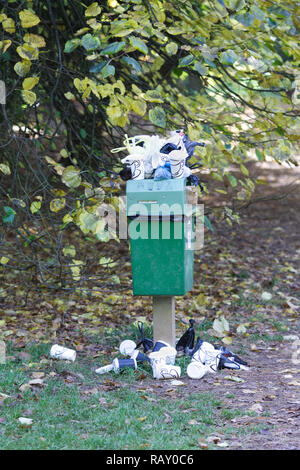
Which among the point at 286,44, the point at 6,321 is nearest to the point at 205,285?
the point at 6,321

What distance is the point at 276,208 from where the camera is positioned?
10938 millimetres

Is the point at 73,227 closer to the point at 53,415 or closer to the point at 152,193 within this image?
the point at 152,193

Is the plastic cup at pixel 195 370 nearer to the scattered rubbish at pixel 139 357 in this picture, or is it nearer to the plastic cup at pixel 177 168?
the scattered rubbish at pixel 139 357

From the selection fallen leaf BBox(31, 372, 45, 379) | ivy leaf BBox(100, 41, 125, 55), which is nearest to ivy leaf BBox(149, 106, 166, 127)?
ivy leaf BBox(100, 41, 125, 55)

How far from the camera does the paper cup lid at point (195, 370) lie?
4.13 metres

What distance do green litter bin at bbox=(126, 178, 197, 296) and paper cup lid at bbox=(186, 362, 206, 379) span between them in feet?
1.66

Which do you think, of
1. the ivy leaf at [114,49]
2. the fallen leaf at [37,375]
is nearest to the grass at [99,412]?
the fallen leaf at [37,375]

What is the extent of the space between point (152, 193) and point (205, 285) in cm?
310

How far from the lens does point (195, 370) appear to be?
413 cm

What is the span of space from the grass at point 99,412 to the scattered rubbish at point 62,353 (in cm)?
12

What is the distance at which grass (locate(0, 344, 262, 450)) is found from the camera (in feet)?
A: 10.2

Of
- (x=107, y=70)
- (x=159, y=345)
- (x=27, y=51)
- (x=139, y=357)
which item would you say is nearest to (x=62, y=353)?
(x=139, y=357)
